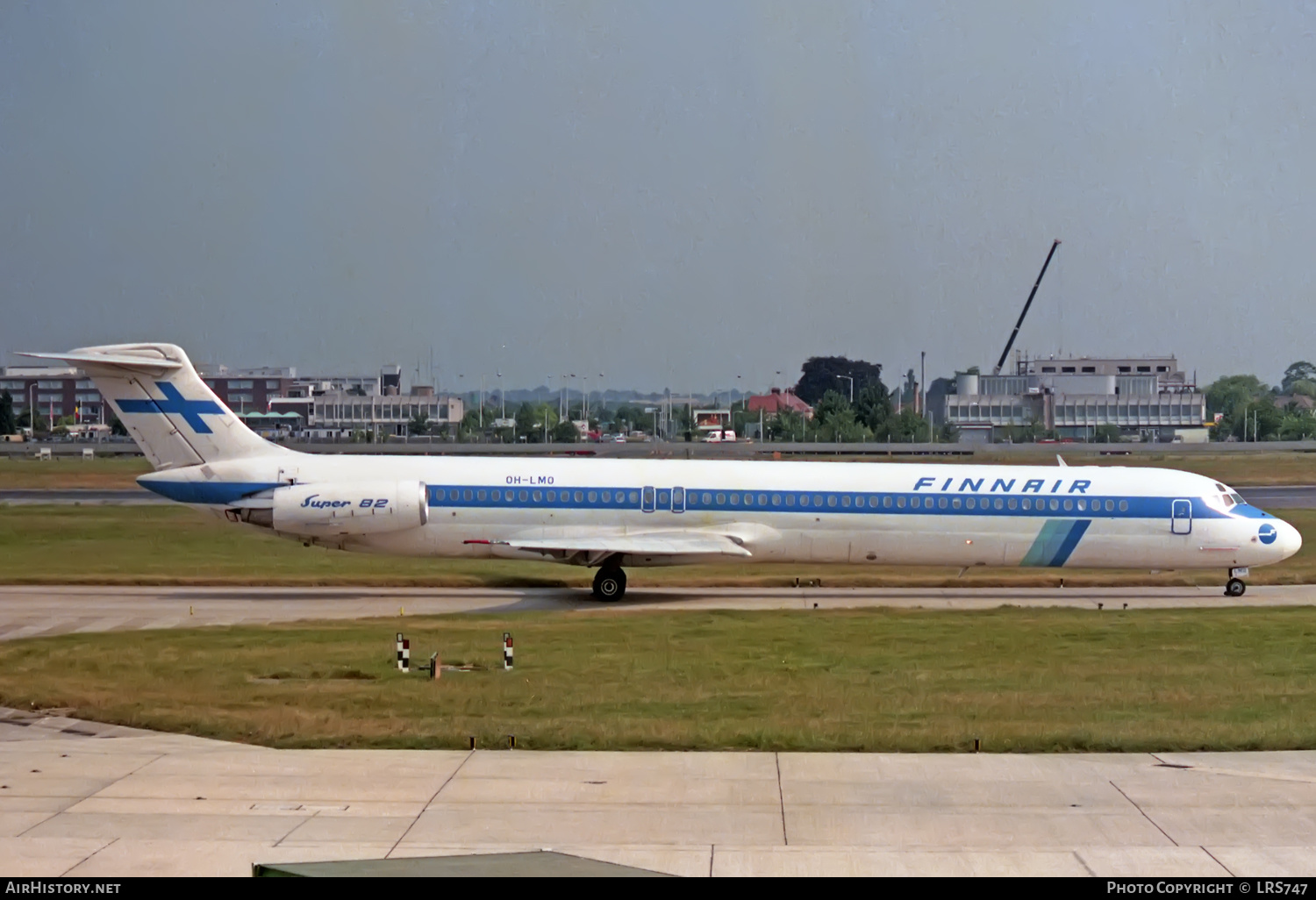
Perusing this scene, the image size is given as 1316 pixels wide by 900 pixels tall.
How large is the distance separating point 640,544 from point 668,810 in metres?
19.5

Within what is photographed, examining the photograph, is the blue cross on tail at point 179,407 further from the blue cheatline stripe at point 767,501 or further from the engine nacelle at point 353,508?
the blue cheatline stripe at point 767,501

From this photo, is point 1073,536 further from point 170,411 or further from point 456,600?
point 170,411

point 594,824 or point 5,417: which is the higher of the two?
point 5,417

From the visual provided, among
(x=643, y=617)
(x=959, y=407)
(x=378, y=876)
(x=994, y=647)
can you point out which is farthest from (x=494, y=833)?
(x=959, y=407)

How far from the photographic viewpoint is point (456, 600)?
1337 inches

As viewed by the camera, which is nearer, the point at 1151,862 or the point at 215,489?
the point at 1151,862

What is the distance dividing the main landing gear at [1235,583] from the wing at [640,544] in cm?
1164

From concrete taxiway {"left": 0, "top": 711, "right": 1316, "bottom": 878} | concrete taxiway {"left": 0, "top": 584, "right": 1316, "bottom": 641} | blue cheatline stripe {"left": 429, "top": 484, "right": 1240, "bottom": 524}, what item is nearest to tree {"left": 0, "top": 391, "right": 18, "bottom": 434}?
concrete taxiway {"left": 0, "top": 584, "right": 1316, "bottom": 641}

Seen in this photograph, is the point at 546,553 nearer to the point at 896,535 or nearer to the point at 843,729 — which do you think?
the point at 896,535

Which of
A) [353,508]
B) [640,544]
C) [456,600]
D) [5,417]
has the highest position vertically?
[5,417]

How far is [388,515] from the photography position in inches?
1316

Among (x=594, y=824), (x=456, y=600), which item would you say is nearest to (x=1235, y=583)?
(x=456, y=600)

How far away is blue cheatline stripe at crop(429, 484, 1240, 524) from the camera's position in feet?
111

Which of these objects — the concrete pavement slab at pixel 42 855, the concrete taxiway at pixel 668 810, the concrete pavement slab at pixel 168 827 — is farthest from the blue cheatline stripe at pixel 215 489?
the concrete pavement slab at pixel 42 855
